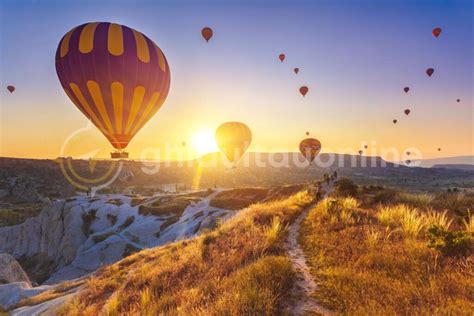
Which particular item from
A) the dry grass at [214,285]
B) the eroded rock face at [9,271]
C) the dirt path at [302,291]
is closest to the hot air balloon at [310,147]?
the dry grass at [214,285]

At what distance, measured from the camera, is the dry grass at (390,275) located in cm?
432

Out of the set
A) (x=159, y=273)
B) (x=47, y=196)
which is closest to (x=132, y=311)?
(x=159, y=273)

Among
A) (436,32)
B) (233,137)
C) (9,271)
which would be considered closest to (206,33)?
(233,137)

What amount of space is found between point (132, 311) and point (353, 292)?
17.4 ft

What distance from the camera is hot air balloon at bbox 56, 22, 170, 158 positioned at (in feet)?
60.3

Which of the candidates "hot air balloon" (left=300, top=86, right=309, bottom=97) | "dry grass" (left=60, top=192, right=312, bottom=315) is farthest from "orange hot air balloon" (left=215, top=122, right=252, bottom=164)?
"dry grass" (left=60, top=192, right=312, bottom=315)

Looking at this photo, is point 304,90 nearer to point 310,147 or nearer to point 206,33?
point 310,147

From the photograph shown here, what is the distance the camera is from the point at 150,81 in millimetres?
20250

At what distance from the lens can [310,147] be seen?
Result: 2021 inches

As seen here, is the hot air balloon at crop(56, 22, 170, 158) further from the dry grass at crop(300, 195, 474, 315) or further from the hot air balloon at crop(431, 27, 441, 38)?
the hot air balloon at crop(431, 27, 441, 38)

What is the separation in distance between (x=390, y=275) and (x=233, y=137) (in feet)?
116

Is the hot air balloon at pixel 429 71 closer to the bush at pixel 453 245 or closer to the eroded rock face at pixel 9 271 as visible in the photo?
the bush at pixel 453 245

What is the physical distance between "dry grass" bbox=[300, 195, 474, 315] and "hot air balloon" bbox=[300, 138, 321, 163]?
142 feet

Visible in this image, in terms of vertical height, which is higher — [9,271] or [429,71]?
[429,71]
